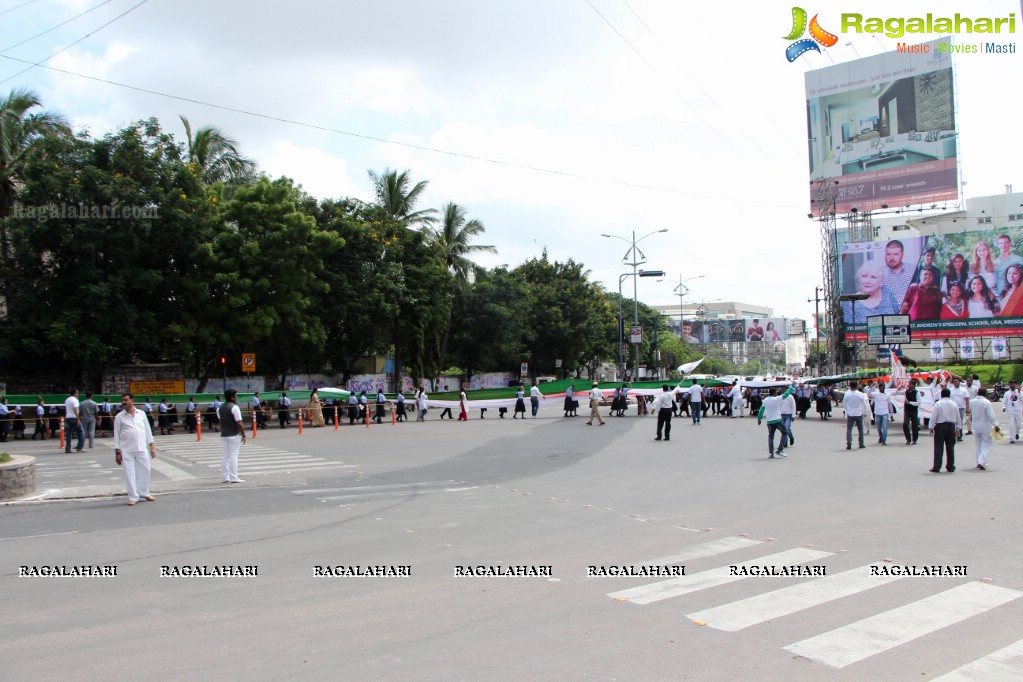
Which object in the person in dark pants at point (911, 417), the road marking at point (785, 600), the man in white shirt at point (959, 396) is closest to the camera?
the road marking at point (785, 600)

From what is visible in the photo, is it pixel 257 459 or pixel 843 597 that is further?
pixel 257 459

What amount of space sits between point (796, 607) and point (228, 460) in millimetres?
10945

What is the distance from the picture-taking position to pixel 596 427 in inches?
1160

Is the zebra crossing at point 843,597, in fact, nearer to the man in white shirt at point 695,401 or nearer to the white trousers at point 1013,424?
the white trousers at point 1013,424

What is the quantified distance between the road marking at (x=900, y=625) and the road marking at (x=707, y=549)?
2.19 metres

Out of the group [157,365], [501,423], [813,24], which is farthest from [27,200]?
[813,24]

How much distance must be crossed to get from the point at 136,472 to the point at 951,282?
5642 cm

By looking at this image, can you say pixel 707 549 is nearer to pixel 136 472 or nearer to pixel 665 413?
pixel 136 472

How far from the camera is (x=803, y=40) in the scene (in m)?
53.2

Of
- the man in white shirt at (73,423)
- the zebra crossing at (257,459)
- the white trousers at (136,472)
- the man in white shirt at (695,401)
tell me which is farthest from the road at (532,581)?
the man in white shirt at (695,401)

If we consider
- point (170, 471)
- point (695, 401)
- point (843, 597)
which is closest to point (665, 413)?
point (695, 401)

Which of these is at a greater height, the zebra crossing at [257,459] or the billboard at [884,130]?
the billboard at [884,130]

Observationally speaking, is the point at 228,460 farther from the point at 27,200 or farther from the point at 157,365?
the point at 157,365

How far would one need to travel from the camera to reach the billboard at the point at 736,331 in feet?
342
